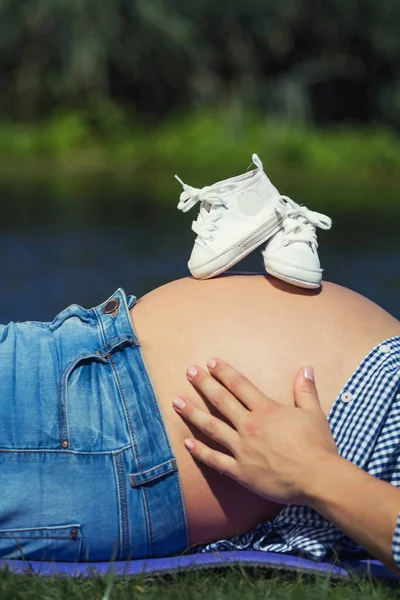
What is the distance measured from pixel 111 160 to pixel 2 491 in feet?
34.1

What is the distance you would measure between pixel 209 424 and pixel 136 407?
0.15 m

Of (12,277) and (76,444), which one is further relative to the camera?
(12,277)

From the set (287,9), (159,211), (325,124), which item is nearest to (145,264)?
(159,211)

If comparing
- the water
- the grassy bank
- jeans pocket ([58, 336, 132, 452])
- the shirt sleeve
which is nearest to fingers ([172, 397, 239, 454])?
jeans pocket ([58, 336, 132, 452])

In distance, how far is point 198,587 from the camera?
6.23ft

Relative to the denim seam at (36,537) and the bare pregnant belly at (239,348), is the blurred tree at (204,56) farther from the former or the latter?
the denim seam at (36,537)

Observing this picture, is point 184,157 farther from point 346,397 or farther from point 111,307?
point 346,397

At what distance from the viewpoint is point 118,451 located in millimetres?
1924

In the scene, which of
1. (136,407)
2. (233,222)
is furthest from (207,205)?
(136,407)

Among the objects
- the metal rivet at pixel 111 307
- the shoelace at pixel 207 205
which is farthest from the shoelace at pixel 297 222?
the metal rivet at pixel 111 307

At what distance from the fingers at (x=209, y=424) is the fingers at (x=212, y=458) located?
0.08 ft

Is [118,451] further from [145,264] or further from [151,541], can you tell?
[145,264]

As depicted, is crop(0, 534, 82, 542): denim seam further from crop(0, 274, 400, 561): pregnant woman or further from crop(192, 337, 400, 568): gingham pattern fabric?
crop(192, 337, 400, 568): gingham pattern fabric

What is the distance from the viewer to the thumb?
1.92 meters
